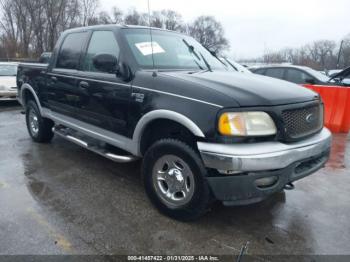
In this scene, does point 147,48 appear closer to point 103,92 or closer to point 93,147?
point 103,92

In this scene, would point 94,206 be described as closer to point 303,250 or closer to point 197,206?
point 197,206

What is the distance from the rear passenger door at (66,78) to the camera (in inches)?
174

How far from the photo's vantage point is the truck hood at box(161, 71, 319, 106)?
2.77 m

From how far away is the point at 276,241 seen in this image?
2.93 metres

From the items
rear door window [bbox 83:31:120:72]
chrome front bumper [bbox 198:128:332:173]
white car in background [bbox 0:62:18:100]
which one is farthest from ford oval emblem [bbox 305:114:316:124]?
white car in background [bbox 0:62:18:100]

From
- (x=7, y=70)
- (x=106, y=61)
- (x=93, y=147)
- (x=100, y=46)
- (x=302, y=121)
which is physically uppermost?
(x=100, y=46)

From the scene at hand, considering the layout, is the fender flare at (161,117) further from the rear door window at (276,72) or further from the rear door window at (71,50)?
the rear door window at (276,72)

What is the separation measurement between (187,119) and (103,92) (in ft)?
4.58

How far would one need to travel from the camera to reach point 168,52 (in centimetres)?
394

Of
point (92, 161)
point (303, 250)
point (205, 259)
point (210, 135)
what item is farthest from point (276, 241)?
point (92, 161)

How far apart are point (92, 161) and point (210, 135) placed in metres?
2.78

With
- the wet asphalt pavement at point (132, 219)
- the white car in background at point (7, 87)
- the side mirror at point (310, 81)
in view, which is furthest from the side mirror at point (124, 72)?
the white car in background at point (7, 87)

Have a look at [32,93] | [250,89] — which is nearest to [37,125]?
[32,93]

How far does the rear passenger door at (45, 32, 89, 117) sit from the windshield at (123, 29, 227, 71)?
3.29ft
